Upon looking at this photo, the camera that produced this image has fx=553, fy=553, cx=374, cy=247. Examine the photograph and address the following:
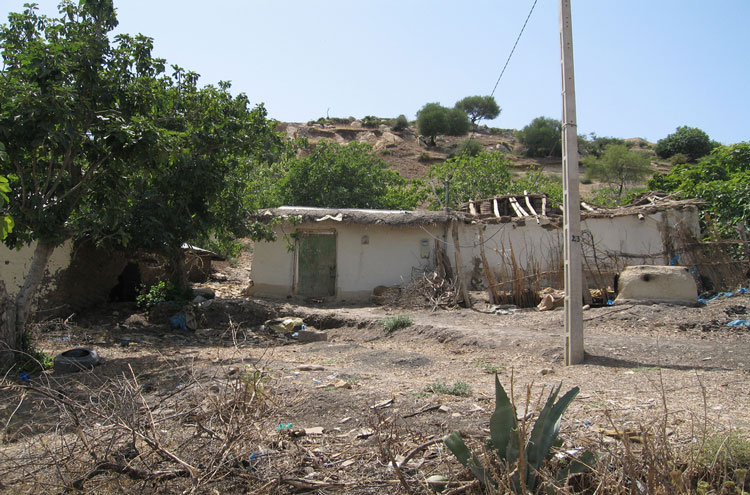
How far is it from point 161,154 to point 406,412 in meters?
4.05

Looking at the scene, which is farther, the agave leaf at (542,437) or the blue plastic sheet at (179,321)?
the blue plastic sheet at (179,321)

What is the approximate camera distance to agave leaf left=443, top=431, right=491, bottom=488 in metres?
2.79

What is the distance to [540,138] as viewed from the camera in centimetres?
4559

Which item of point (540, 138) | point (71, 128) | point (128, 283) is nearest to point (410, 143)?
point (540, 138)

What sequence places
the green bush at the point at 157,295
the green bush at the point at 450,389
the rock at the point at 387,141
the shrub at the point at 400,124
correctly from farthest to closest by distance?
the shrub at the point at 400,124
the rock at the point at 387,141
the green bush at the point at 157,295
the green bush at the point at 450,389

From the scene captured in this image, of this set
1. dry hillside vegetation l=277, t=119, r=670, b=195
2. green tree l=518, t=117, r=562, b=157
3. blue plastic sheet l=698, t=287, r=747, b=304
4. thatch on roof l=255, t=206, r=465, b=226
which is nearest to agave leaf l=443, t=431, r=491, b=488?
blue plastic sheet l=698, t=287, r=747, b=304

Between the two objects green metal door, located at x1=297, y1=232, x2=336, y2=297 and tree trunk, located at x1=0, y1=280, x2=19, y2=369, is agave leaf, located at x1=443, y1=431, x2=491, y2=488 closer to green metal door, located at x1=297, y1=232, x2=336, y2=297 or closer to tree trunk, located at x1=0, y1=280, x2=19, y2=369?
tree trunk, located at x1=0, y1=280, x2=19, y2=369

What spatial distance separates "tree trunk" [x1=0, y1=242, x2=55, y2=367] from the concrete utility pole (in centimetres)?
618

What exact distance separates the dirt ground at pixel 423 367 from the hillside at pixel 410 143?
29083 mm

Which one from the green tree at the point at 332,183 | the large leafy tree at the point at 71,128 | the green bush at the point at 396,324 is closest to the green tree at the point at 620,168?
the green tree at the point at 332,183

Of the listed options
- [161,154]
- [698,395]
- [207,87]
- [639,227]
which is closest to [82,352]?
[161,154]

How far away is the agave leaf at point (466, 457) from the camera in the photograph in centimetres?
279

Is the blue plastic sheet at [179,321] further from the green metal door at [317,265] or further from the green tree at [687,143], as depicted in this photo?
the green tree at [687,143]

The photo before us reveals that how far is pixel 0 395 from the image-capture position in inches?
223
